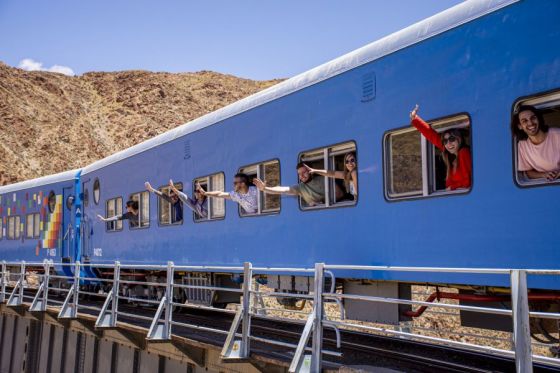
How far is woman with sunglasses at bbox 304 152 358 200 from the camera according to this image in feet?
29.1

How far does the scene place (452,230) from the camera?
7371mm

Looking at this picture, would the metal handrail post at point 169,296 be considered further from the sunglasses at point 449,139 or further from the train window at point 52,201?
the train window at point 52,201

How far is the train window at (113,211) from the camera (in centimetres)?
1688

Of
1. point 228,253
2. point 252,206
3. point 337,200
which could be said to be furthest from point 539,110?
point 228,253

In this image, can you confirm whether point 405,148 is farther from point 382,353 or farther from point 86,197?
point 86,197

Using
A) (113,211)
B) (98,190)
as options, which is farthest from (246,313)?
(98,190)

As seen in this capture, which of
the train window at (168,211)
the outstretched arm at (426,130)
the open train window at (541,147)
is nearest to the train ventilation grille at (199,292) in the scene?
the train window at (168,211)

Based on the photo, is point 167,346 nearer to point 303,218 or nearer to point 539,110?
point 303,218

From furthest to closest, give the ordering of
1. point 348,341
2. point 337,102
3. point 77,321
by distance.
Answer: point 77,321 → point 348,341 → point 337,102

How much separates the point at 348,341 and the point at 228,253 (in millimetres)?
2837

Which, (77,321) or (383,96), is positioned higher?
(383,96)

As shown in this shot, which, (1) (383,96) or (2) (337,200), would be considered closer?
(1) (383,96)

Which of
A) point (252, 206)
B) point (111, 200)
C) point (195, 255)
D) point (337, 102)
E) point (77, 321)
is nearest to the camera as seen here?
point (337, 102)

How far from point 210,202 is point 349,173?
4.19 m
